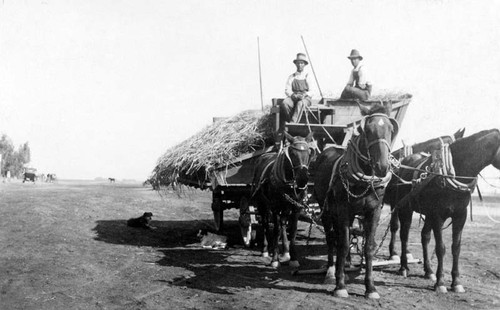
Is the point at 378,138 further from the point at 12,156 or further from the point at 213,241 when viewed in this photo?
the point at 12,156

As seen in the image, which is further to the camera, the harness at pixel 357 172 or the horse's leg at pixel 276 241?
the horse's leg at pixel 276 241

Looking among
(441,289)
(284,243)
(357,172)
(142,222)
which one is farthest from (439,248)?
(142,222)

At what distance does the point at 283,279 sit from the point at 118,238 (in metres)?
→ 5.27

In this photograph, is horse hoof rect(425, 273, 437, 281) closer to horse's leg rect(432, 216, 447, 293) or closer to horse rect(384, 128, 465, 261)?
A: horse's leg rect(432, 216, 447, 293)

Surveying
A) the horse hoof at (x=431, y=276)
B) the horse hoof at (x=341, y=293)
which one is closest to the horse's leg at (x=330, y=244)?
the horse hoof at (x=341, y=293)

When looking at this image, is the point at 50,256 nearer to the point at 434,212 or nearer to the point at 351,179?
the point at 351,179

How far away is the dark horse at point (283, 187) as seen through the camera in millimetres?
7621

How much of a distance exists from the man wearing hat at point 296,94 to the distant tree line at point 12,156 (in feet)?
253

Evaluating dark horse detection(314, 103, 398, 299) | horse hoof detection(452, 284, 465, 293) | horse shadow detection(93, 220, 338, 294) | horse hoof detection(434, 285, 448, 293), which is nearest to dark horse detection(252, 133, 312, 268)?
horse shadow detection(93, 220, 338, 294)

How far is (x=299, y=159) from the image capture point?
7570 millimetres

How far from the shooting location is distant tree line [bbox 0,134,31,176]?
263 ft

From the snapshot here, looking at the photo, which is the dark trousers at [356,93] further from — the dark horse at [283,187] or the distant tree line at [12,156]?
the distant tree line at [12,156]

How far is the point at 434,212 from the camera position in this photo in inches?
262

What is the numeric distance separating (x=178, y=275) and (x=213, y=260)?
1414mm
